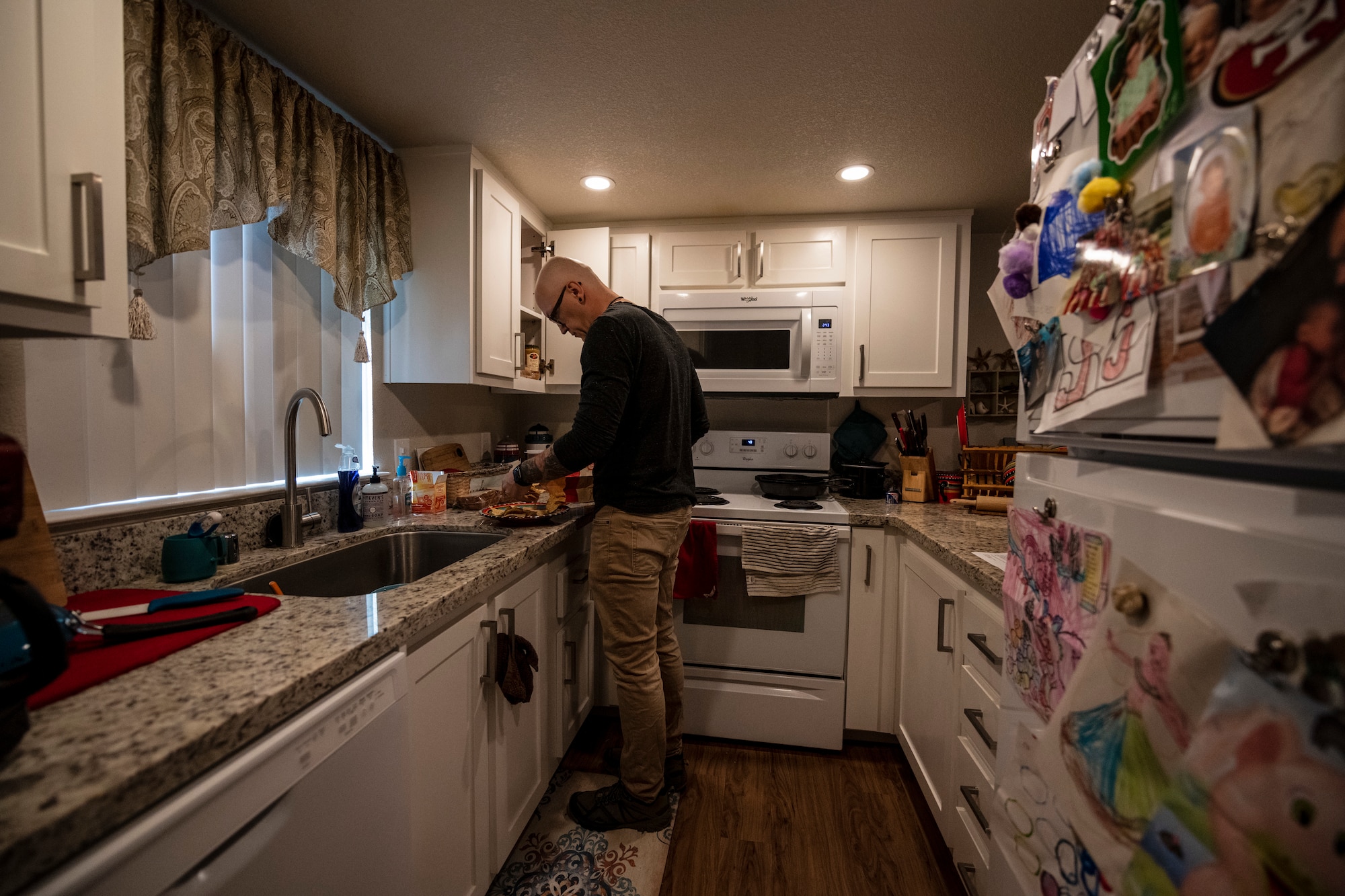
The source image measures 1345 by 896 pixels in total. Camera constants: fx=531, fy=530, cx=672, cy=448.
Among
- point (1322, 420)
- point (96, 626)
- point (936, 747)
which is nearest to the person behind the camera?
point (1322, 420)

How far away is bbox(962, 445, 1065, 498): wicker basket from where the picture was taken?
2117 mm

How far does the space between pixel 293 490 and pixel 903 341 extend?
7.59 feet

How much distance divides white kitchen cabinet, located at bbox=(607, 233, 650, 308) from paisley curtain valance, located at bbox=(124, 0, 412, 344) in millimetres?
979

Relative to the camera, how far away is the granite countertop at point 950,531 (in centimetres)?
121

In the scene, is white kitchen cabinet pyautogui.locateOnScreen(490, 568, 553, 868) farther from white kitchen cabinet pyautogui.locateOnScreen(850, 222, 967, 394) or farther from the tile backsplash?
white kitchen cabinet pyautogui.locateOnScreen(850, 222, 967, 394)

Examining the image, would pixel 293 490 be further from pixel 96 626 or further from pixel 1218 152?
pixel 1218 152

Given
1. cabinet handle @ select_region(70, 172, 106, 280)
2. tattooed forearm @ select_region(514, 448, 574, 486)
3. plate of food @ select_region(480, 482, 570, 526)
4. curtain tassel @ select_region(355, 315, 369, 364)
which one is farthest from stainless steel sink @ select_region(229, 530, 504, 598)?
cabinet handle @ select_region(70, 172, 106, 280)

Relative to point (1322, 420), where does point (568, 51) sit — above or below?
above

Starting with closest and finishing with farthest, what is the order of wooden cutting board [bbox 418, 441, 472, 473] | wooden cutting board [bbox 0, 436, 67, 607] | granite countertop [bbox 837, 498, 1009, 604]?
wooden cutting board [bbox 0, 436, 67, 607] < granite countertop [bbox 837, 498, 1009, 604] < wooden cutting board [bbox 418, 441, 472, 473]

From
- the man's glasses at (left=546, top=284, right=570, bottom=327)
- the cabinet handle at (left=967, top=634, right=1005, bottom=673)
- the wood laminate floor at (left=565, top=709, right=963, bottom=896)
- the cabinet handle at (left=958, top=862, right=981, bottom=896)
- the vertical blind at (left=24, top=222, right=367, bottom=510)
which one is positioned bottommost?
the wood laminate floor at (left=565, top=709, right=963, bottom=896)

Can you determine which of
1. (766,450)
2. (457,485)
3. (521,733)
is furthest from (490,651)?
(766,450)

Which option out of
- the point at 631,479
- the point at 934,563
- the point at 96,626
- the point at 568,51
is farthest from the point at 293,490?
the point at 934,563

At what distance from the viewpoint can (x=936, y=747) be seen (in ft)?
4.92

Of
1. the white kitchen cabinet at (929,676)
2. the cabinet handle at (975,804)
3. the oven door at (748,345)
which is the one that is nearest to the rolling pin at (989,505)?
the white kitchen cabinet at (929,676)
